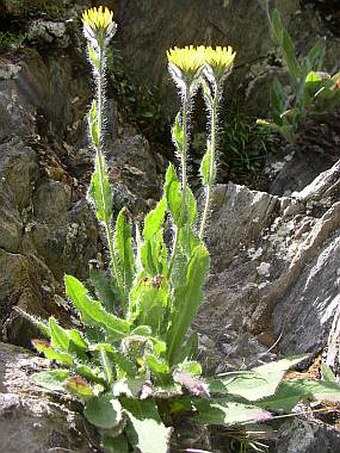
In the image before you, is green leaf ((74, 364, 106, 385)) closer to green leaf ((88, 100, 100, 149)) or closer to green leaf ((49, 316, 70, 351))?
green leaf ((49, 316, 70, 351))

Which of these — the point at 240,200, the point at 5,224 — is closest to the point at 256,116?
the point at 240,200

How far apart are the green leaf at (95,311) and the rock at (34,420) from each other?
0.95 ft

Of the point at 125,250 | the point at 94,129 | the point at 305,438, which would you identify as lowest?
the point at 305,438

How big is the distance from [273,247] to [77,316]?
110 centimetres

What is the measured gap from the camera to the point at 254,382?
2.83m

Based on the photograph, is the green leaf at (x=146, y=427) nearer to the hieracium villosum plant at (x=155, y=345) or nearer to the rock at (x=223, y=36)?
the hieracium villosum plant at (x=155, y=345)

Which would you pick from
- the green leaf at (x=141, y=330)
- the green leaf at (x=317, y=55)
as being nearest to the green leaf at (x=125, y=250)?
the green leaf at (x=141, y=330)

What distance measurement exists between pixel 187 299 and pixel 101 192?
0.53 meters

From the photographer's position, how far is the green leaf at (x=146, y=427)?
247 centimetres

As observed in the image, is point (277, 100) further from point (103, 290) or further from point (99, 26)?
point (99, 26)

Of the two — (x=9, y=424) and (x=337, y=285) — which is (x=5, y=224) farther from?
(x=337, y=285)

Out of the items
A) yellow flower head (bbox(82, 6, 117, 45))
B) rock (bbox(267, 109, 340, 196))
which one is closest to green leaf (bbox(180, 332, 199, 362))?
yellow flower head (bbox(82, 6, 117, 45))

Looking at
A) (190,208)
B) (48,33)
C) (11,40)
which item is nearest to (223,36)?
(48,33)

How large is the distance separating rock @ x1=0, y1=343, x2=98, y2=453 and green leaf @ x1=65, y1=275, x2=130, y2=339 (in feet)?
0.95
